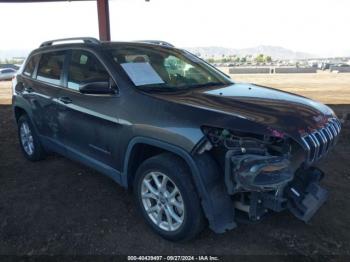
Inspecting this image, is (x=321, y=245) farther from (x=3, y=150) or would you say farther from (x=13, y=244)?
(x=3, y=150)

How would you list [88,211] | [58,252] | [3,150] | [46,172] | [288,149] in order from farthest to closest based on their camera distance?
[3,150], [46,172], [88,211], [58,252], [288,149]

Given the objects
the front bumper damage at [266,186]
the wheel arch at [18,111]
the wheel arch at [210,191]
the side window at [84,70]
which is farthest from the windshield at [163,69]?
the wheel arch at [18,111]

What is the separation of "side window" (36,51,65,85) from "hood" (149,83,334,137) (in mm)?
1843

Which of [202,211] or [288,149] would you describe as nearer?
[288,149]

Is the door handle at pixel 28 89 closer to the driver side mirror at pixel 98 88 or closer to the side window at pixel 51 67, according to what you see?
the side window at pixel 51 67

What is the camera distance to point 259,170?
8.59ft

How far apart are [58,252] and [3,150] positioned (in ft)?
13.0

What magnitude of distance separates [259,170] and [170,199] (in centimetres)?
93

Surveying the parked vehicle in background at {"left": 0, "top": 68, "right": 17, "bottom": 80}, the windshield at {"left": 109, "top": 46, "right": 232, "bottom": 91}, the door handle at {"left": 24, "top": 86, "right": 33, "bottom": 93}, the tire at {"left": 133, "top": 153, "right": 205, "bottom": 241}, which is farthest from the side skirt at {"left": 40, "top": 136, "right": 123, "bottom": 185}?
the parked vehicle in background at {"left": 0, "top": 68, "right": 17, "bottom": 80}

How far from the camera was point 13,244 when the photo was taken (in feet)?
10.9

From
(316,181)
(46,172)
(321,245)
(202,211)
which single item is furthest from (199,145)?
(46,172)

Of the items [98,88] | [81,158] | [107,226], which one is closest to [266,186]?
[107,226]

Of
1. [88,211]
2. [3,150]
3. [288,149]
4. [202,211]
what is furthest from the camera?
[3,150]

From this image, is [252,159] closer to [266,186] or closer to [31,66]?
[266,186]
